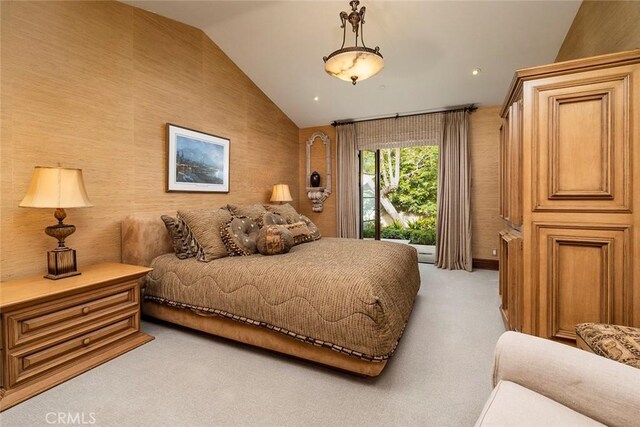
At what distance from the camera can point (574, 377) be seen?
0.98 m

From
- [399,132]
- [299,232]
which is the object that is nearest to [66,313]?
[299,232]

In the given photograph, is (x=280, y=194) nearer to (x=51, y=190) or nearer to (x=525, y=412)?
(x=51, y=190)

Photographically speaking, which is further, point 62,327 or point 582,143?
point 62,327

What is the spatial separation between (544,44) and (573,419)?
152 inches

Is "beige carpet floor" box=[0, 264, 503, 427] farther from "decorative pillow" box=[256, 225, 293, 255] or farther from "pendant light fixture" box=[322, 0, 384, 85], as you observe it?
"pendant light fixture" box=[322, 0, 384, 85]

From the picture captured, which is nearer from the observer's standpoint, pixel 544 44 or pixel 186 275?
pixel 186 275

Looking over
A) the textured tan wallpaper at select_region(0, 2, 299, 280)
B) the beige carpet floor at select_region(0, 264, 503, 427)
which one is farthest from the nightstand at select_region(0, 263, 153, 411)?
the textured tan wallpaper at select_region(0, 2, 299, 280)

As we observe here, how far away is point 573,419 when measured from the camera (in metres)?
0.90

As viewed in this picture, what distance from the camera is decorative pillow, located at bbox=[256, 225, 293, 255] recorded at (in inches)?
106

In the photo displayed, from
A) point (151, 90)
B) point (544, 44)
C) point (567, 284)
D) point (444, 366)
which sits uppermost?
point (544, 44)

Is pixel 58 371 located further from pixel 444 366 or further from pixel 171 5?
pixel 171 5

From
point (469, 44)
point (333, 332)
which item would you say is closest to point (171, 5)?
point (469, 44)

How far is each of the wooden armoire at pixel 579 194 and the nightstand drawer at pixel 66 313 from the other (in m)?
2.87

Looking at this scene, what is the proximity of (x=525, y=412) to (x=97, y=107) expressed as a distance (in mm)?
3561
